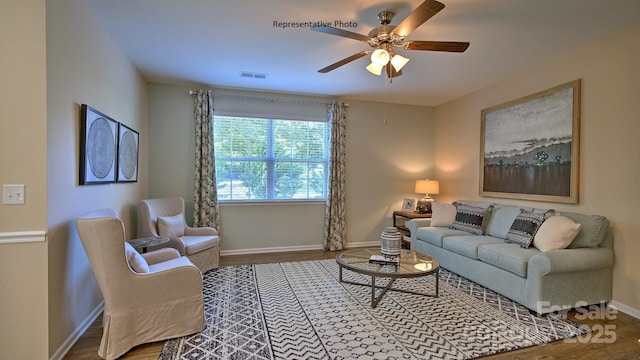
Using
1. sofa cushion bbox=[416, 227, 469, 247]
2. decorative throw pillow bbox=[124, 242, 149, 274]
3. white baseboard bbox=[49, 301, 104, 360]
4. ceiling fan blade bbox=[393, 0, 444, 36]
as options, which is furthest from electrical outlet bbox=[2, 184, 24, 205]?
sofa cushion bbox=[416, 227, 469, 247]

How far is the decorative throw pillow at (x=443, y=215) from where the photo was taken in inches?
169

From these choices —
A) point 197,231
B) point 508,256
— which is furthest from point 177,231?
point 508,256

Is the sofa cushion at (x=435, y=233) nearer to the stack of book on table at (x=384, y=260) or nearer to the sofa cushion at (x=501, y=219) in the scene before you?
the sofa cushion at (x=501, y=219)

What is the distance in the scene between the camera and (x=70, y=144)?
222 centimetres

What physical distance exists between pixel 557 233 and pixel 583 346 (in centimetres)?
102

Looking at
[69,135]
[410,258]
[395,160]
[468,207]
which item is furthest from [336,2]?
[395,160]

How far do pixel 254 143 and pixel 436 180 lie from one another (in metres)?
3.31

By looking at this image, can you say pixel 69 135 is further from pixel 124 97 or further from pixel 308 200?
pixel 308 200

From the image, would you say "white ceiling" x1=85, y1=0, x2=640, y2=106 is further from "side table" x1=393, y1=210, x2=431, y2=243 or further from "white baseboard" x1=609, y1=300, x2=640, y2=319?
"white baseboard" x1=609, y1=300, x2=640, y2=319

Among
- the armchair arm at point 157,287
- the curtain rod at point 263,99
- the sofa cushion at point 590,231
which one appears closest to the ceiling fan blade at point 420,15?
the armchair arm at point 157,287

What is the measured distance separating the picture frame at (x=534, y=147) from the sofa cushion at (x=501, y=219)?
0.24 metres

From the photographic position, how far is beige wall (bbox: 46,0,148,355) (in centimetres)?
198

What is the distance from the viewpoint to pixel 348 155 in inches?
205

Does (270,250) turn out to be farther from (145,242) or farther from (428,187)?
(428,187)
